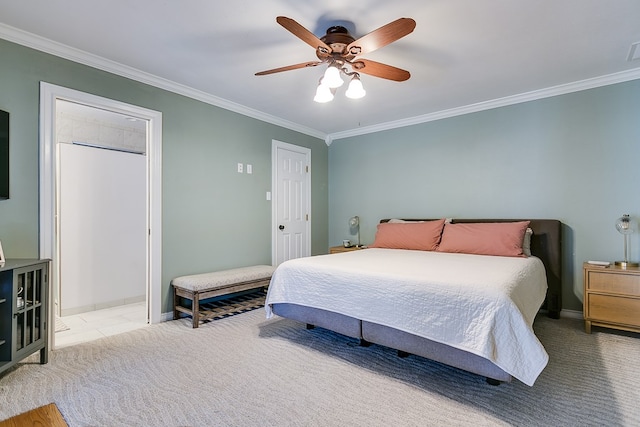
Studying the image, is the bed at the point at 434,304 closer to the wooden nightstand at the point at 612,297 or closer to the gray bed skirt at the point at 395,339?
the gray bed skirt at the point at 395,339

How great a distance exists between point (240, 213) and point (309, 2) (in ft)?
8.29

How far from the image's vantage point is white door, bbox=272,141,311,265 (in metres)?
4.41

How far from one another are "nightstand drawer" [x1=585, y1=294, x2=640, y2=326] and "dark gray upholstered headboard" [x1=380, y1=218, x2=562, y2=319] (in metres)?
0.44

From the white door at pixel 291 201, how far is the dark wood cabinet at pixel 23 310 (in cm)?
251

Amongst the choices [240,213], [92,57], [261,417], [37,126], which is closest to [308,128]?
[240,213]

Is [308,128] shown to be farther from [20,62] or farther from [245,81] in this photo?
[20,62]

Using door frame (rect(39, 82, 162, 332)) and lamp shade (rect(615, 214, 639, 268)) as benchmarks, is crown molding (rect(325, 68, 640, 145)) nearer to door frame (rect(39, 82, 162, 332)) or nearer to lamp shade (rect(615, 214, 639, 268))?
lamp shade (rect(615, 214, 639, 268))

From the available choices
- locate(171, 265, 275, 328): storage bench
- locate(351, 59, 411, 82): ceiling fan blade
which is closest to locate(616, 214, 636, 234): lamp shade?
locate(351, 59, 411, 82): ceiling fan blade


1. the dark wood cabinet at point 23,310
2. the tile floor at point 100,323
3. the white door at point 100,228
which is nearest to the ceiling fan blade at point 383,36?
the dark wood cabinet at point 23,310

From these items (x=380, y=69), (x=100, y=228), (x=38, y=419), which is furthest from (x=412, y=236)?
(x=100, y=228)

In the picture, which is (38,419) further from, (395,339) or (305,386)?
(395,339)

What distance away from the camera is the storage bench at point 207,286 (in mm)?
3021

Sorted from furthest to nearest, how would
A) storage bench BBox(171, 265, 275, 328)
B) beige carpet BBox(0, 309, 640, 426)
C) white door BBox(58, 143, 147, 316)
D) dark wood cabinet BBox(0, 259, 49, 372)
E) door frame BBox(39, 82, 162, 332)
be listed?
white door BBox(58, 143, 147, 316)
storage bench BBox(171, 265, 275, 328)
door frame BBox(39, 82, 162, 332)
dark wood cabinet BBox(0, 259, 49, 372)
beige carpet BBox(0, 309, 640, 426)

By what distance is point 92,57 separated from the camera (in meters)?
2.66
